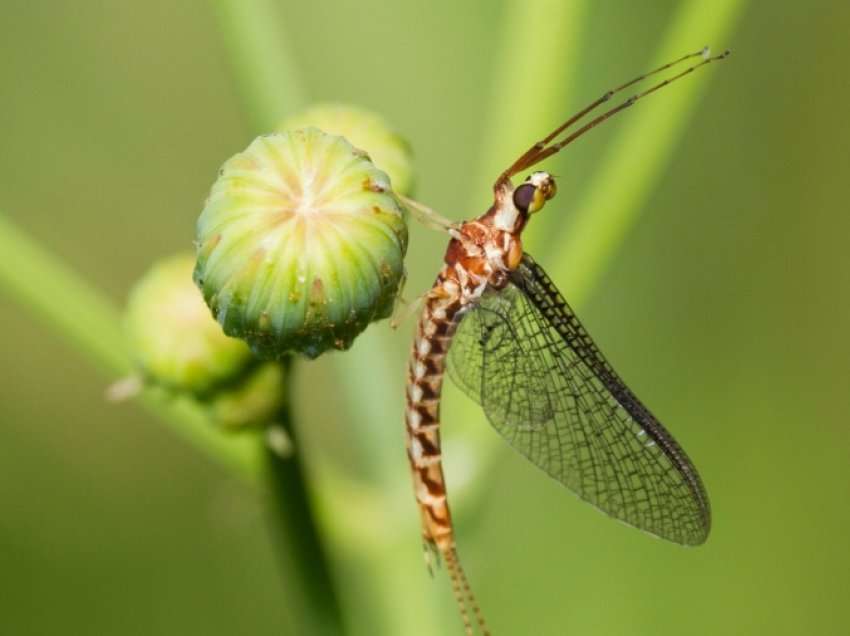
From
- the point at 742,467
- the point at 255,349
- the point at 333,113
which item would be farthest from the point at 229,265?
the point at 742,467

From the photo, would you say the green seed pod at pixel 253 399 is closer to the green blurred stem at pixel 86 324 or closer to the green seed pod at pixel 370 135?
the green blurred stem at pixel 86 324

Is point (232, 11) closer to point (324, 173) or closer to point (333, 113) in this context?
point (333, 113)

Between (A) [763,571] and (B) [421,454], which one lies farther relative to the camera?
(A) [763,571]

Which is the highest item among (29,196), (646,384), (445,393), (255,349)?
(29,196)

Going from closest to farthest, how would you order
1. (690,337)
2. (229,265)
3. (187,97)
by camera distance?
(229,265) → (690,337) → (187,97)

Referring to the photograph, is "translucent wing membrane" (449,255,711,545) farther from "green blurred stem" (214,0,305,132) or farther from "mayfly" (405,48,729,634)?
"green blurred stem" (214,0,305,132)

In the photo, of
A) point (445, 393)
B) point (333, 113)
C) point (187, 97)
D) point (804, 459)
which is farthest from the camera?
point (187, 97)

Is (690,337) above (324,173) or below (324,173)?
above
